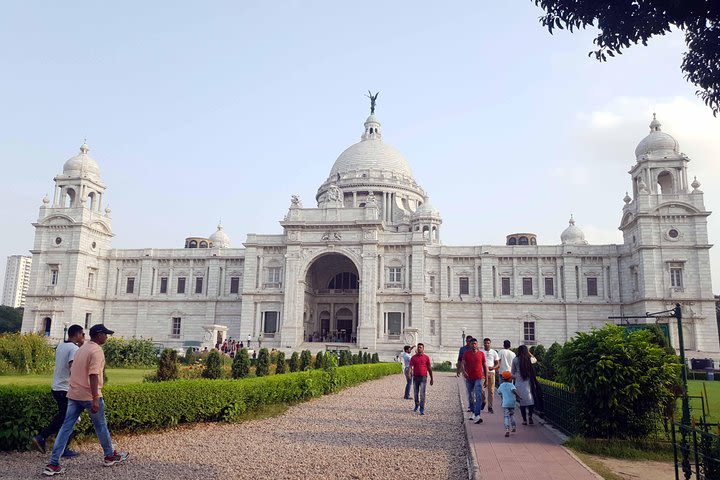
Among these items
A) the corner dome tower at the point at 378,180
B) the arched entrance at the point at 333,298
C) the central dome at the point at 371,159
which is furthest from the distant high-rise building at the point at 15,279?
the arched entrance at the point at 333,298

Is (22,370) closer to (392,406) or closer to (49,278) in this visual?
(392,406)

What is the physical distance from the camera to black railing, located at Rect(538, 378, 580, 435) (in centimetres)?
1128

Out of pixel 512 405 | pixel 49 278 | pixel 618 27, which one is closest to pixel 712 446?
pixel 512 405

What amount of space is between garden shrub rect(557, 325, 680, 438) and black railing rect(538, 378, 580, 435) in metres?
0.29

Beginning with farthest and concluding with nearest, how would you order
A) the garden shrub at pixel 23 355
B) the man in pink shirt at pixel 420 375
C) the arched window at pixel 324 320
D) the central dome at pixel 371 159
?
1. the central dome at pixel 371 159
2. the arched window at pixel 324 320
3. the garden shrub at pixel 23 355
4. the man in pink shirt at pixel 420 375

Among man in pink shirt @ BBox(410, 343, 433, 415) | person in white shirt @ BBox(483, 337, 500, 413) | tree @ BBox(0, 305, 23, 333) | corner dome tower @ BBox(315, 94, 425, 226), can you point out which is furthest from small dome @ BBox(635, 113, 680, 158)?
tree @ BBox(0, 305, 23, 333)

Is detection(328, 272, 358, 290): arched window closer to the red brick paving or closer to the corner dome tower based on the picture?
the corner dome tower

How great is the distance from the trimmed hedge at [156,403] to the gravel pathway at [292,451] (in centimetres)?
27

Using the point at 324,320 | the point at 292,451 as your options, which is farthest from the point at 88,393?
the point at 324,320

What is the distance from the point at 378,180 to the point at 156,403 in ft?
174

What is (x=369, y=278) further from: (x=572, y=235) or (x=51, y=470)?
(x=51, y=470)

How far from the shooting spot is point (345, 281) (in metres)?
56.9

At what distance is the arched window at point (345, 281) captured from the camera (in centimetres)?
5657

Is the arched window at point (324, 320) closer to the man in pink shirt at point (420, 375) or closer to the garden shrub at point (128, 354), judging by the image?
the garden shrub at point (128, 354)
